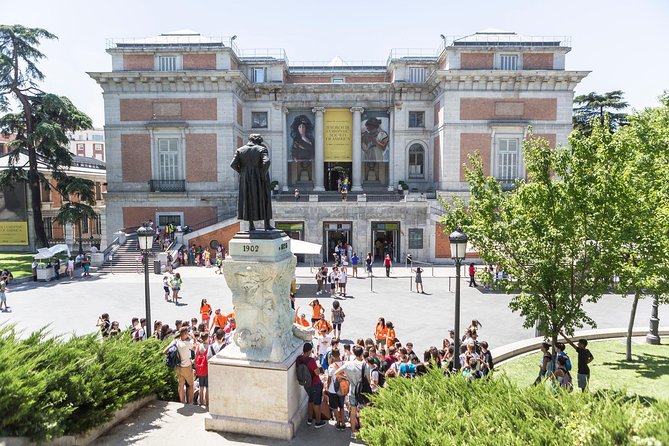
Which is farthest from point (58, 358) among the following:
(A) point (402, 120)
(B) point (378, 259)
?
(A) point (402, 120)

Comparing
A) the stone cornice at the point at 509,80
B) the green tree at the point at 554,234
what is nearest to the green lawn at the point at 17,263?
the green tree at the point at 554,234

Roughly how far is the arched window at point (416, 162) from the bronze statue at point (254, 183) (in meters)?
31.9

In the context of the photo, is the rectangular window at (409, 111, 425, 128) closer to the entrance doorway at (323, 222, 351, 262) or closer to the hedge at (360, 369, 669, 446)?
the entrance doorway at (323, 222, 351, 262)

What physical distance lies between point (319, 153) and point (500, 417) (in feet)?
112

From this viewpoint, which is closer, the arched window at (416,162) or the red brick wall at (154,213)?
the red brick wall at (154,213)

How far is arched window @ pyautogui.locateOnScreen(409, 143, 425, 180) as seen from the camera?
127ft

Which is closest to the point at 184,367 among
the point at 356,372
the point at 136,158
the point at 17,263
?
the point at 356,372

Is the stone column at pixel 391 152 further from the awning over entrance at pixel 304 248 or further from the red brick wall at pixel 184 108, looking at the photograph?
the awning over entrance at pixel 304 248

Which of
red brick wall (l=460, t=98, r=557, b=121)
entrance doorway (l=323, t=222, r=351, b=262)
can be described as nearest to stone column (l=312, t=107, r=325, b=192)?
entrance doorway (l=323, t=222, r=351, b=262)

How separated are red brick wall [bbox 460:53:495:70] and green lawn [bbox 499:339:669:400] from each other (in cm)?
2533

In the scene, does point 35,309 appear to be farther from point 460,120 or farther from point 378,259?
point 460,120

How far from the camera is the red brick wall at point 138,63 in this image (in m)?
34.1

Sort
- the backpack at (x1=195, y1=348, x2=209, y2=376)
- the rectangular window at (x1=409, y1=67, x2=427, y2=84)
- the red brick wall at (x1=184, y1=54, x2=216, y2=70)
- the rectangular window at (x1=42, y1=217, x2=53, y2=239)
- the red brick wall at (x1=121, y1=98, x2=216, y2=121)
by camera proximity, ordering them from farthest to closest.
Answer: the rectangular window at (x1=42, y1=217, x2=53, y2=239) < the rectangular window at (x1=409, y1=67, x2=427, y2=84) < the red brick wall at (x1=121, y1=98, x2=216, y2=121) < the red brick wall at (x1=184, y1=54, x2=216, y2=70) < the backpack at (x1=195, y1=348, x2=209, y2=376)

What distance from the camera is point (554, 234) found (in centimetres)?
946
